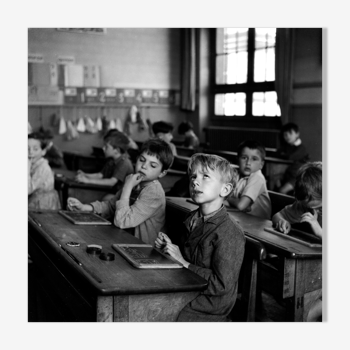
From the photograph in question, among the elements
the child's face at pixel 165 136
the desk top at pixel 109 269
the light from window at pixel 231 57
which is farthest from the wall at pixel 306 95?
the desk top at pixel 109 269

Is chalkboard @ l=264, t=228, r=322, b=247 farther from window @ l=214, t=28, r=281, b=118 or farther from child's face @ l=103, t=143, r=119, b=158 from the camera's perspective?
window @ l=214, t=28, r=281, b=118

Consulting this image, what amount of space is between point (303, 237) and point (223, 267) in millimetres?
671

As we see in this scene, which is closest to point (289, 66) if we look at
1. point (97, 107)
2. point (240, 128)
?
point (240, 128)

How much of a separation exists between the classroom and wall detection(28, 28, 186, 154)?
2 centimetres

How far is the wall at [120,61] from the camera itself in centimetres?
957

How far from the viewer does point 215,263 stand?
2.16m

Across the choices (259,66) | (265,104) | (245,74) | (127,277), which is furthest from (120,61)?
(127,277)

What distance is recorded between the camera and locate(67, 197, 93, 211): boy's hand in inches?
130

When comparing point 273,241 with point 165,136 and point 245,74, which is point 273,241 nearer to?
point 165,136

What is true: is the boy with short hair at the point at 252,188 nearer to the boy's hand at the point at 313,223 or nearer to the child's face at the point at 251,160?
the child's face at the point at 251,160

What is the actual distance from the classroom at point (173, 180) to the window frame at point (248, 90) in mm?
23

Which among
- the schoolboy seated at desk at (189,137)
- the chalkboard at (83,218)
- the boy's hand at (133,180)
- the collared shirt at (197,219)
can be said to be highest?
the schoolboy seated at desk at (189,137)

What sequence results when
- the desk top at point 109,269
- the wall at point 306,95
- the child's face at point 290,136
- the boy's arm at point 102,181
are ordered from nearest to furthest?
the desk top at point 109,269, the boy's arm at point 102,181, the child's face at point 290,136, the wall at point 306,95

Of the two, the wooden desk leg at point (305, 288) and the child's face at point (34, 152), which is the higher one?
the child's face at point (34, 152)
